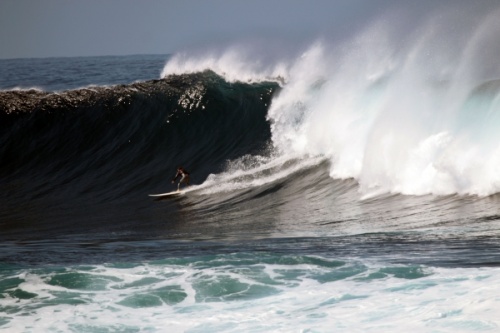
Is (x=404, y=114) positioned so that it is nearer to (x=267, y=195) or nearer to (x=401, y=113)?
(x=401, y=113)

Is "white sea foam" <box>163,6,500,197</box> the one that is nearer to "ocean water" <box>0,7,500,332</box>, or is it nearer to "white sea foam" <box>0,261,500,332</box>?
"ocean water" <box>0,7,500,332</box>

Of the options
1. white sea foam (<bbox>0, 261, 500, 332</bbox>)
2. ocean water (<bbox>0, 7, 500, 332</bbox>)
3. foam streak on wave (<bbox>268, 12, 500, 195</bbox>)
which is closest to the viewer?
white sea foam (<bbox>0, 261, 500, 332</bbox>)

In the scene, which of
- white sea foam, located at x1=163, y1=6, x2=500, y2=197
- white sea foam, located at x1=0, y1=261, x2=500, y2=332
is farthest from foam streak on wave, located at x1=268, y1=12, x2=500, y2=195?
white sea foam, located at x1=0, y1=261, x2=500, y2=332

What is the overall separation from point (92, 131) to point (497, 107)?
522 inches

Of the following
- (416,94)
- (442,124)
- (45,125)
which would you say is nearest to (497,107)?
(442,124)

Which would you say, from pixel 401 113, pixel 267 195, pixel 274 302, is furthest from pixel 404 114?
pixel 274 302

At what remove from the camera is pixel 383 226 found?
13391 millimetres

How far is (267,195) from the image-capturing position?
707 inches

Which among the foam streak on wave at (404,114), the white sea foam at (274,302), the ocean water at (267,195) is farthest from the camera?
the foam streak on wave at (404,114)

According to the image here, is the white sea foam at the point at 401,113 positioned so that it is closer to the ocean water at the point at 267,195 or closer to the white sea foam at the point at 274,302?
the ocean water at the point at 267,195

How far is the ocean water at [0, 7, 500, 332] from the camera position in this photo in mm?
9281

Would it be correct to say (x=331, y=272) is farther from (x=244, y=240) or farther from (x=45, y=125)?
(x=45, y=125)

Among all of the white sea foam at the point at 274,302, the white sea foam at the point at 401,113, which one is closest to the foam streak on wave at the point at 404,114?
the white sea foam at the point at 401,113

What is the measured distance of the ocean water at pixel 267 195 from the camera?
30.5 feet
